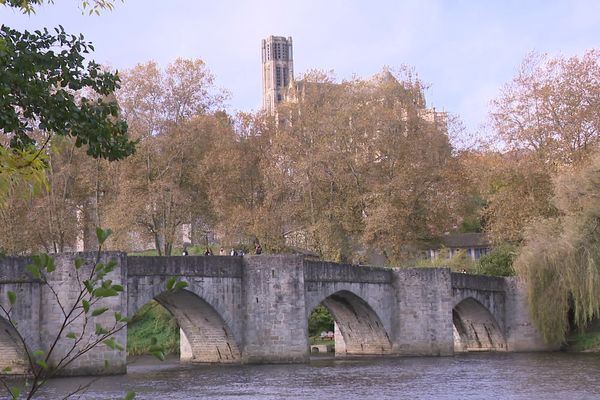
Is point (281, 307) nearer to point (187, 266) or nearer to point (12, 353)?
point (187, 266)

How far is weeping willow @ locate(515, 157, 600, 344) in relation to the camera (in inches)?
1476

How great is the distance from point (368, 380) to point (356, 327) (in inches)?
487

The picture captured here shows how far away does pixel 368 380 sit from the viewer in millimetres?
27484

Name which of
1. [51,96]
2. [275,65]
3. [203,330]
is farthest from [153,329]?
[275,65]

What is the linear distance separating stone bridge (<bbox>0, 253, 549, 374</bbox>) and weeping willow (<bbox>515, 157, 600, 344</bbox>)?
2770 millimetres

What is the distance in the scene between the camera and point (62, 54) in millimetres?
9859

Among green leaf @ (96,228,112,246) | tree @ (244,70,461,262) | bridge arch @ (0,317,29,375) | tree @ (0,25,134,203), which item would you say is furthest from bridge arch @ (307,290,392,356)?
green leaf @ (96,228,112,246)

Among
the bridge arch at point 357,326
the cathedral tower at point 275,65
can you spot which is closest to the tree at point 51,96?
the bridge arch at point 357,326

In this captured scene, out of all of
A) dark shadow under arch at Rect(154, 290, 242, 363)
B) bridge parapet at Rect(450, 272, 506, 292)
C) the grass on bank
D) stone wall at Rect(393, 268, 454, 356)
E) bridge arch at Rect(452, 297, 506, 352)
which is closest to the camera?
dark shadow under arch at Rect(154, 290, 242, 363)

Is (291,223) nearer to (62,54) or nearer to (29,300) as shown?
(29,300)

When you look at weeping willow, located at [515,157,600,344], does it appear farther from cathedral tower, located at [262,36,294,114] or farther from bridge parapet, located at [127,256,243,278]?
cathedral tower, located at [262,36,294,114]

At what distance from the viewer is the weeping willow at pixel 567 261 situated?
123 feet

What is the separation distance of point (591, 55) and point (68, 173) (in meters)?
25.4

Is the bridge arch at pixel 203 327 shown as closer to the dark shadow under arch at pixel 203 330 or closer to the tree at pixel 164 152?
the dark shadow under arch at pixel 203 330
